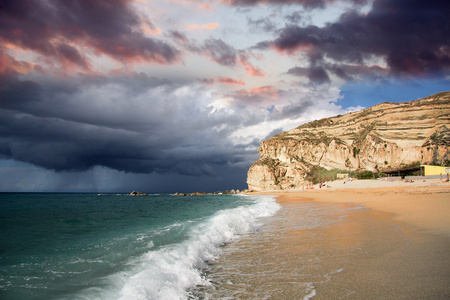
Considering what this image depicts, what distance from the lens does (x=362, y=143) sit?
7794 cm

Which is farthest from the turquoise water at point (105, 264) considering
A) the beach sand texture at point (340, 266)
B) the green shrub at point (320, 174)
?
the green shrub at point (320, 174)

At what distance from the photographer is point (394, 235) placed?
345 inches

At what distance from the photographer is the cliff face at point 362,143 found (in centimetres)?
6506

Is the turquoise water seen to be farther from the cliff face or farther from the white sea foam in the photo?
the cliff face

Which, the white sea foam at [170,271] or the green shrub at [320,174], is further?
the green shrub at [320,174]

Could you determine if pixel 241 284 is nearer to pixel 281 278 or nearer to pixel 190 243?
pixel 281 278

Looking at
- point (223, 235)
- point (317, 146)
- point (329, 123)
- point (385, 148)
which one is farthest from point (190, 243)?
point (329, 123)

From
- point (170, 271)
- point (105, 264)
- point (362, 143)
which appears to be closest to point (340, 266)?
point (170, 271)

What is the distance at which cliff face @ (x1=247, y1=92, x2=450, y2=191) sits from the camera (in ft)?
213

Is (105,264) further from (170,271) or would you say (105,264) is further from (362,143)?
(362,143)

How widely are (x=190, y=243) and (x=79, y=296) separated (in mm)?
4307

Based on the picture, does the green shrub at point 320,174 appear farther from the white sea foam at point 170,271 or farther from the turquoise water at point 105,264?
the white sea foam at point 170,271

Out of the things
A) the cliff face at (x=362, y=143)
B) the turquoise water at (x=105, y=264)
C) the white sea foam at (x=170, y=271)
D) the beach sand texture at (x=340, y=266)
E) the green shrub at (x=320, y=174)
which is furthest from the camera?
the green shrub at (x=320, y=174)

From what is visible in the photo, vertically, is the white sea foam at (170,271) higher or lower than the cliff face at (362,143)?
lower
